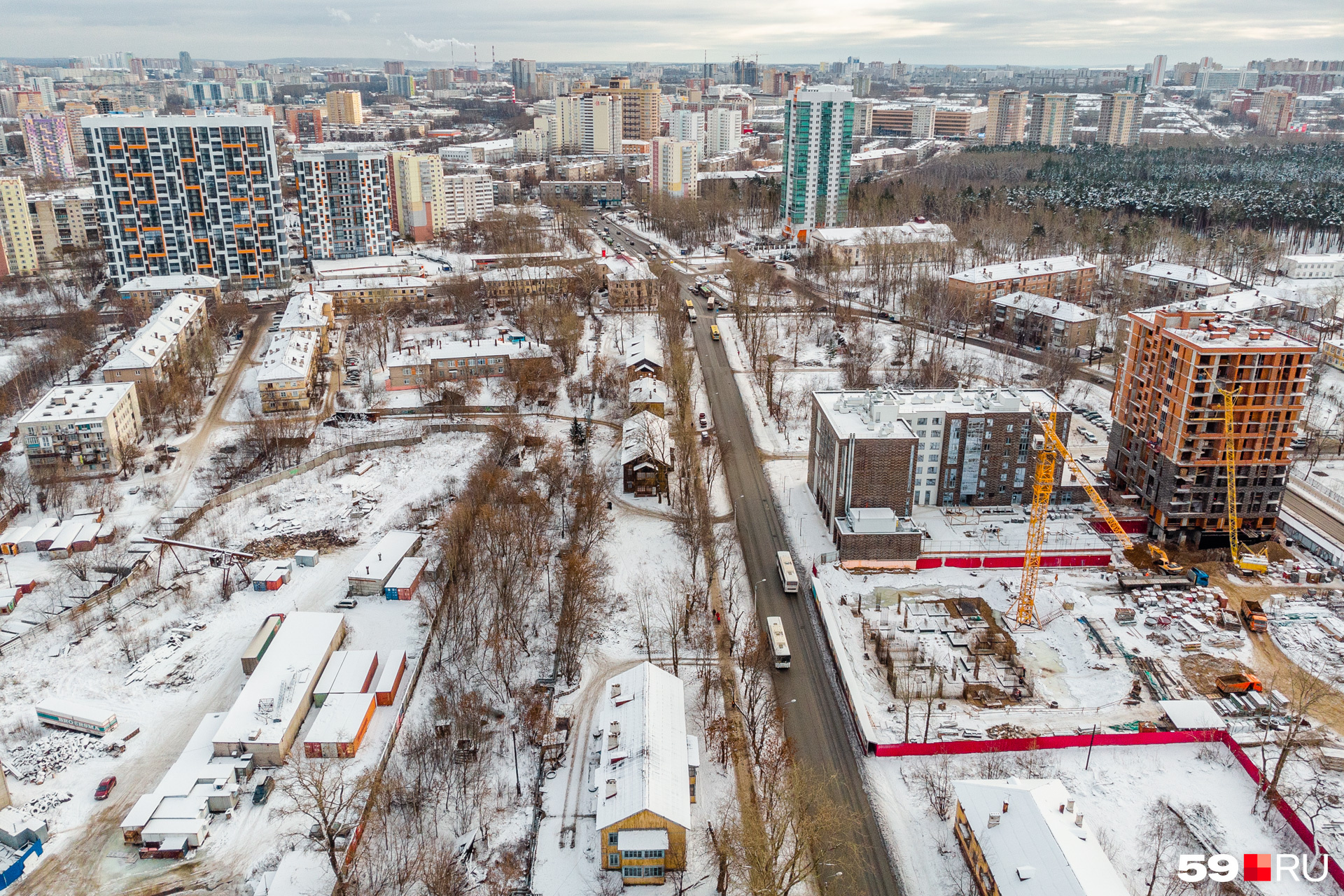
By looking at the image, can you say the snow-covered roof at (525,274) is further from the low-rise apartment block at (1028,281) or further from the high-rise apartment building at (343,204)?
the low-rise apartment block at (1028,281)

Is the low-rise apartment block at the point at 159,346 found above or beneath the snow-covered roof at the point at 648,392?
above

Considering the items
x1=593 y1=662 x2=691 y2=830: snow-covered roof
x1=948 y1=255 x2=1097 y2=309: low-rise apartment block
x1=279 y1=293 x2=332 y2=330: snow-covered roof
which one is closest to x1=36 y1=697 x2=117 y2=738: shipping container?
x1=593 y1=662 x2=691 y2=830: snow-covered roof

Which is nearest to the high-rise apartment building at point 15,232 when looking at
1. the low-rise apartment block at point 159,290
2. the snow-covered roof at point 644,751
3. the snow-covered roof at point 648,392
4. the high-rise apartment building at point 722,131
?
the low-rise apartment block at point 159,290

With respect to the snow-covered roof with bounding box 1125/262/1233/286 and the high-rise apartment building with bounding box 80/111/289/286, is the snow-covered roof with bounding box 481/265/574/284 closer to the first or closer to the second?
the high-rise apartment building with bounding box 80/111/289/286

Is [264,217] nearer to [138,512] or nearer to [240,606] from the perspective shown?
[138,512]

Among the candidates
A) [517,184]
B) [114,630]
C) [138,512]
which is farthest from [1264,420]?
[517,184]
